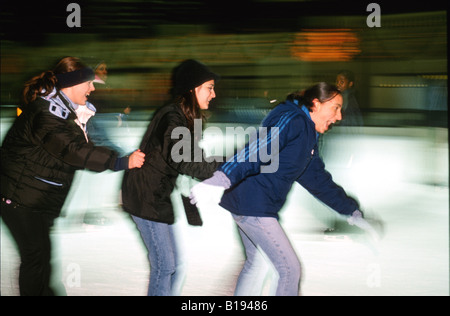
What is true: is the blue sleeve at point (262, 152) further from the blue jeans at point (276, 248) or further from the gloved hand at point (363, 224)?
the gloved hand at point (363, 224)

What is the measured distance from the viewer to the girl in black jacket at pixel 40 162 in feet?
8.74

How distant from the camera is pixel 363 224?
2842mm

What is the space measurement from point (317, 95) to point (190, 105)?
57 centimetres

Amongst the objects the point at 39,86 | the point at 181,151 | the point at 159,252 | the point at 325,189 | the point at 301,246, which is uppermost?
the point at 39,86

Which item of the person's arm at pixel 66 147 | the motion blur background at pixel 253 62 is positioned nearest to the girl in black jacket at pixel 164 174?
the person's arm at pixel 66 147

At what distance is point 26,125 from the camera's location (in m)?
2.69

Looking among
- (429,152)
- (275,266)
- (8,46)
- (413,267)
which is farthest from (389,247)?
(429,152)

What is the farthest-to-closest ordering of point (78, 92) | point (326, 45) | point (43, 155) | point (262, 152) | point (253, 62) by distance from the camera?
point (253, 62)
point (326, 45)
point (78, 92)
point (43, 155)
point (262, 152)

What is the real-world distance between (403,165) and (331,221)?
4.14 meters

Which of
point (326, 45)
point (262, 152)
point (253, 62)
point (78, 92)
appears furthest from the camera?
point (253, 62)

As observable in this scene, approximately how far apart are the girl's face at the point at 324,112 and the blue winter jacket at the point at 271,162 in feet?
0.17

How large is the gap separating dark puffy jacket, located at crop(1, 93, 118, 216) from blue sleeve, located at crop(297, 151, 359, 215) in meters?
0.93

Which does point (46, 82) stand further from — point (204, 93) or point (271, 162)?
point (271, 162)

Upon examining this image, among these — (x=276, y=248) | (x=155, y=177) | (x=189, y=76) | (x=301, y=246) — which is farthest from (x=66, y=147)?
(x=301, y=246)
